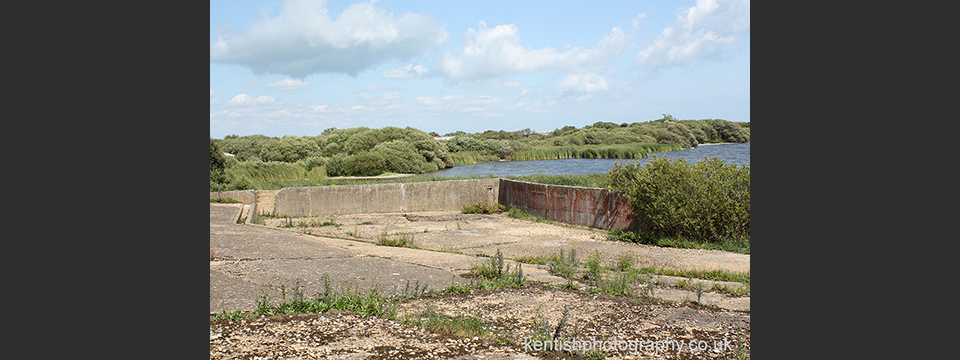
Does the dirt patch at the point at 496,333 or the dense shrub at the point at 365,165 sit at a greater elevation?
the dense shrub at the point at 365,165

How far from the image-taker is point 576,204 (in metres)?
16.3

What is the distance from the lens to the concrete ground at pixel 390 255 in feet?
22.0

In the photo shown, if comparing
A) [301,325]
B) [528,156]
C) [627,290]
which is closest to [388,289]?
[301,325]

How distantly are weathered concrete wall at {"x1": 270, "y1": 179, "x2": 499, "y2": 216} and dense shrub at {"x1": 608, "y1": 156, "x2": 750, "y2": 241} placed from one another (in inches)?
315

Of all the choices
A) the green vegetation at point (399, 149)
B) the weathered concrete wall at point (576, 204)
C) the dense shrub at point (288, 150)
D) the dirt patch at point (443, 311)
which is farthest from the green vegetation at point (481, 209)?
the dense shrub at point (288, 150)

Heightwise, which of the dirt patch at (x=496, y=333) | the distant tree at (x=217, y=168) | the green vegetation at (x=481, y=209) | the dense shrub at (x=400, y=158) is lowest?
the dirt patch at (x=496, y=333)

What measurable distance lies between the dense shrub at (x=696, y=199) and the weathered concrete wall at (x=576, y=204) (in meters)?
1.54

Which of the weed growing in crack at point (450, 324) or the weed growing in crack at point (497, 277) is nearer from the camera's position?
the weed growing in crack at point (450, 324)

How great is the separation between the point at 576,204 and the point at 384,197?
6.58m

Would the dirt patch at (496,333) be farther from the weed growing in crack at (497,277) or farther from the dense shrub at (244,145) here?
the dense shrub at (244,145)

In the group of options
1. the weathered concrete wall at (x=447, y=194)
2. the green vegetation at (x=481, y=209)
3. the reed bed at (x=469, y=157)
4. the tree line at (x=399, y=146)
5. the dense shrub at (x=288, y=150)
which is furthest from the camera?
the reed bed at (x=469, y=157)

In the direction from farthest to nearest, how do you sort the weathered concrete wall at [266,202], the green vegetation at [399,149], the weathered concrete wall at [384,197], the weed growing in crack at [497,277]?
the green vegetation at [399,149] < the weathered concrete wall at [384,197] < the weathered concrete wall at [266,202] < the weed growing in crack at [497,277]

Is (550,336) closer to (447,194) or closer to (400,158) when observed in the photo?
(447,194)

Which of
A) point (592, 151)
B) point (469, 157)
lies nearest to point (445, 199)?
point (469, 157)
